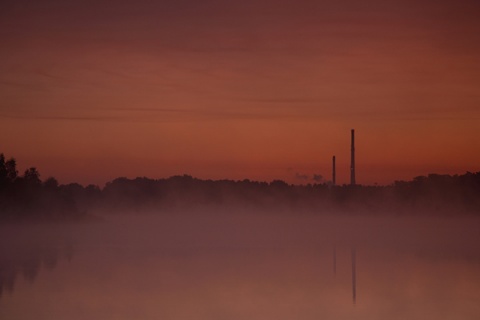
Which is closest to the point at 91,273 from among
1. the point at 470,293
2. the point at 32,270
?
the point at 32,270

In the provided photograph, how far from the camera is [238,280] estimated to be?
27859 millimetres

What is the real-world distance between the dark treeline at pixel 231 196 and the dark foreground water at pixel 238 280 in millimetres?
17256

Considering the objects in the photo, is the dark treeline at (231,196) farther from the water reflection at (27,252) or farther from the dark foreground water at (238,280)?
the dark foreground water at (238,280)

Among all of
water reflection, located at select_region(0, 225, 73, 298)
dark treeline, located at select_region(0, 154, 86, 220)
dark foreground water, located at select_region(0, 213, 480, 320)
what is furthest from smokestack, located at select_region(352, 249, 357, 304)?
dark treeline, located at select_region(0, 154, 86, 220)

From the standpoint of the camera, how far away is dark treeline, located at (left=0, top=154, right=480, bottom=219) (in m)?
66.9

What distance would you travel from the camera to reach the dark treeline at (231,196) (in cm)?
6694

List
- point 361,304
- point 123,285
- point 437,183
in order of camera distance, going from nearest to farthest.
Answer: point 361,304, point 123,285, point 437,183

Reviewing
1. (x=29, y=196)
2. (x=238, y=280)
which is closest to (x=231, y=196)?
(x=29, y=196)

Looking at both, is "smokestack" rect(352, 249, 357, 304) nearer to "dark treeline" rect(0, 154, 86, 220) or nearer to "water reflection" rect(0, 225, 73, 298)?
"water reflection" rect(0, 225, 73, 298)

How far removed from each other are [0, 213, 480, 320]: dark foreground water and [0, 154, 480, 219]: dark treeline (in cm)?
1726

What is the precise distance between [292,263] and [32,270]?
10.5 m

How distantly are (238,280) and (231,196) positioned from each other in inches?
4096

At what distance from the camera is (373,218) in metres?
98.2

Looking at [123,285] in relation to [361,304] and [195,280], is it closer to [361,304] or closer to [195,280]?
[195,280]
